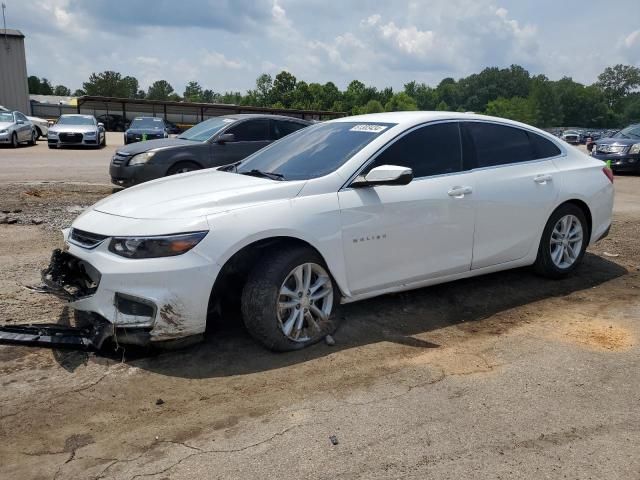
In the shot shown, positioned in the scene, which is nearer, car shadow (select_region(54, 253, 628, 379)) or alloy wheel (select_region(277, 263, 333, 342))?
car shadow (select_region(54, 253, 628, 379))

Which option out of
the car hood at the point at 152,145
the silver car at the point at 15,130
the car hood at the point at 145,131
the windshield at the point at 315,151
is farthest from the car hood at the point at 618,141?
the silver car at the point at 15,130

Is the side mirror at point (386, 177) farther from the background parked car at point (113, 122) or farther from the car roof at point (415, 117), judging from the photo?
the background parked car at point (113, 122)

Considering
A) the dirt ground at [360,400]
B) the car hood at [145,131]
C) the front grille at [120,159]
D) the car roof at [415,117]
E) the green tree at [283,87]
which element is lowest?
the dirt ground at [360,400]

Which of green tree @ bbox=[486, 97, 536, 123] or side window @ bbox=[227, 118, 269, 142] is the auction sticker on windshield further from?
green tree @ bbox=[486, 97, 536, 123]

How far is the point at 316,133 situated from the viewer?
5.23m

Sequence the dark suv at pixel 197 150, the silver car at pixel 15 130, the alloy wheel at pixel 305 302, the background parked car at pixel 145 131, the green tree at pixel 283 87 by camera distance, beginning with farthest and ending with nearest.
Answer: the green tree at pixel 283 87 < the background parked car at pixel 145 131 < the silver car at pixel 15 130 < the dark suv at pixel 197 150 < the alloy wheel at pixel 305 302

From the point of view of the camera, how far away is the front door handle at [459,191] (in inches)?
192

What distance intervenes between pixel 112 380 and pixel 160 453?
93 cm

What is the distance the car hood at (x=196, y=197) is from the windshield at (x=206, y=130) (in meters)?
6.46

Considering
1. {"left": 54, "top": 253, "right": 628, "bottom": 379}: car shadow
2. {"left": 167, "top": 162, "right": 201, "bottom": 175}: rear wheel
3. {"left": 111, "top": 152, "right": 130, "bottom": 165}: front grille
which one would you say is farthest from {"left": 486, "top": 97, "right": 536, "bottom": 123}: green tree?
{"left": 54, "top": 253, "right": 628, "bottom": 379}: car shadow

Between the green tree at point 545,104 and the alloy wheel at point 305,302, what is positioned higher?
the green tree at point 545,104

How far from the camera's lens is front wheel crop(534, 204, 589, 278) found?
575 centimetres

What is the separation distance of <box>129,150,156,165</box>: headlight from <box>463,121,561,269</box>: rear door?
6816 millimetres

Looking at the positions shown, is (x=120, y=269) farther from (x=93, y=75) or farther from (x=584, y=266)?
(x=93, y=75)
